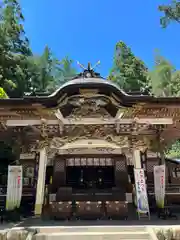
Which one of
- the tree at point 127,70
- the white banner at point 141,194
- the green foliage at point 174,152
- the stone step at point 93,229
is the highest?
the tree at point 127,70

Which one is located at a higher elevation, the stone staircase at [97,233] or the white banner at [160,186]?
the white banner at [160,186]

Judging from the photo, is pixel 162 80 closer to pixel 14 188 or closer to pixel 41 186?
pixel 41 186

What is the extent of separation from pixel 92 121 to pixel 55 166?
11.6 feet

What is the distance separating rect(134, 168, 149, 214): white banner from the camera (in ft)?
22.7

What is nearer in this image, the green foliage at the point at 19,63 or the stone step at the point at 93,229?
the stone step at the point at 93,229

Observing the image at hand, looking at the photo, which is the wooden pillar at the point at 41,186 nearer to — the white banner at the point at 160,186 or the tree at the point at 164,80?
the white banner at the point at 160,186

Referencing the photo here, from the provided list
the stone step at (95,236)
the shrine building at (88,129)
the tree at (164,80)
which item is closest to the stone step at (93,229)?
the stone step at (95,236)

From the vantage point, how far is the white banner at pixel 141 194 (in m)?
6.93

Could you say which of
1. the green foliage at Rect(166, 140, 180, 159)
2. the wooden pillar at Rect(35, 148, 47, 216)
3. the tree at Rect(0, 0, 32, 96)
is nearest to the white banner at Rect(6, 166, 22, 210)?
the wooden pillar at Rect(35, 148, 47, 216)

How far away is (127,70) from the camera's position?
1158 inches

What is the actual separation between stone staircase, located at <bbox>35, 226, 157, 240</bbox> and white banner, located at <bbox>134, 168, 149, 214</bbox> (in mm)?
1439

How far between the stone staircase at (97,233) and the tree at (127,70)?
22.6 m

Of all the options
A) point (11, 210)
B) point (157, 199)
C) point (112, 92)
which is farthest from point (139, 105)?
point (11, 210)

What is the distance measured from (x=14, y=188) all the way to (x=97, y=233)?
3.36 meters
